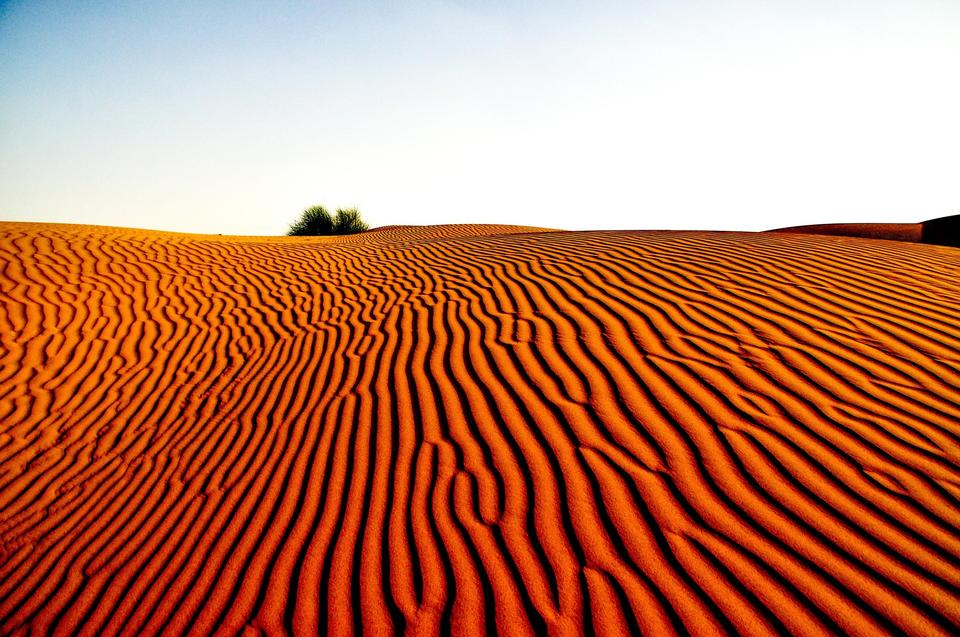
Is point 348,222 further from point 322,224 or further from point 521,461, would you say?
point 521,461

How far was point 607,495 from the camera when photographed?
2166 millimetres

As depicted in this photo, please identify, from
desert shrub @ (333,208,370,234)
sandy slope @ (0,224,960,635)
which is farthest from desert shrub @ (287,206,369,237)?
sandy slope @ (0,224,960,635)

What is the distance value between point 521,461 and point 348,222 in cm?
2222

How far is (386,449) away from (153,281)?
593 cm

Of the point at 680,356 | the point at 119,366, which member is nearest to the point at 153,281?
the point at 119,366

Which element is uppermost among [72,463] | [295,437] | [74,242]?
[74,242]

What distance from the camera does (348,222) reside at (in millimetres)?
23078

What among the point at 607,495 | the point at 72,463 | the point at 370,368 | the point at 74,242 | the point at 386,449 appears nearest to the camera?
the point at 607,495

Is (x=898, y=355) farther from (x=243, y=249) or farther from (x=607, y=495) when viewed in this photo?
(x=243, y=249)

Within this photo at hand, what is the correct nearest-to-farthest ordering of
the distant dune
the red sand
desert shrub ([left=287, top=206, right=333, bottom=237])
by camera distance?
the distant dune
the red sand
desert shrub ([left=287, top=206, right=333, bottom=237])

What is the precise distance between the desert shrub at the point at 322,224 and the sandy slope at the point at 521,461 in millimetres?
17796

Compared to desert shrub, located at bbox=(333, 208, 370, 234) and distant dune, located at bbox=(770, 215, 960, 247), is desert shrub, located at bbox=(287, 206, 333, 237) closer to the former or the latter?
desert shrub, located at bbox=(333, 208, 370, 234)

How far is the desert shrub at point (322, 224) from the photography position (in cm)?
2242

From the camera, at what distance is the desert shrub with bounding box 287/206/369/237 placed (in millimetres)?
22422
